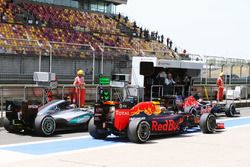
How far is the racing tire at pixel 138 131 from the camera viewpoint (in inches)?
457

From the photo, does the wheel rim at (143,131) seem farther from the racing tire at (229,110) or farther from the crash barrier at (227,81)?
the crash barrier at (227,81)

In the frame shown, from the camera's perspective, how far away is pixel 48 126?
13.0 metres

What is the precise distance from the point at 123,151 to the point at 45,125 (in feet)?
10.8

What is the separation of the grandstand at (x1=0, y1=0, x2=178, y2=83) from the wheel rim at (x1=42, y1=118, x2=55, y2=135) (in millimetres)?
7108

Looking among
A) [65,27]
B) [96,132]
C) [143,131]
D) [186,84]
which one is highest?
[65,27]

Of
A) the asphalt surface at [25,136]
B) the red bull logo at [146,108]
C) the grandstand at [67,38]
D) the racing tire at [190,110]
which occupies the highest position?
the grandstand at [67,38]

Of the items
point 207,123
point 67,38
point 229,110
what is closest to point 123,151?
point 207,123

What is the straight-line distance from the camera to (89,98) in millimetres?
A: 21266

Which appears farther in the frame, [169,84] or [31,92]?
[169,84]

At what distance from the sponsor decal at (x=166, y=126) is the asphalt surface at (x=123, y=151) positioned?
275 mm

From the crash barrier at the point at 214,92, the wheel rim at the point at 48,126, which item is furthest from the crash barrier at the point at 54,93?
the crash barrier at the point at 214,92

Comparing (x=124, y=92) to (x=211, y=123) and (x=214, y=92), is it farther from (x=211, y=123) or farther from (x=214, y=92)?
(x=214, y=92)

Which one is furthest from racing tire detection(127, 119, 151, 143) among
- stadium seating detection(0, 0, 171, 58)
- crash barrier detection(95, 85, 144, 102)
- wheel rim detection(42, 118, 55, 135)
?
stadium seating detection(0, 0, 171, 58)

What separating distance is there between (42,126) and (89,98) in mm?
8448
